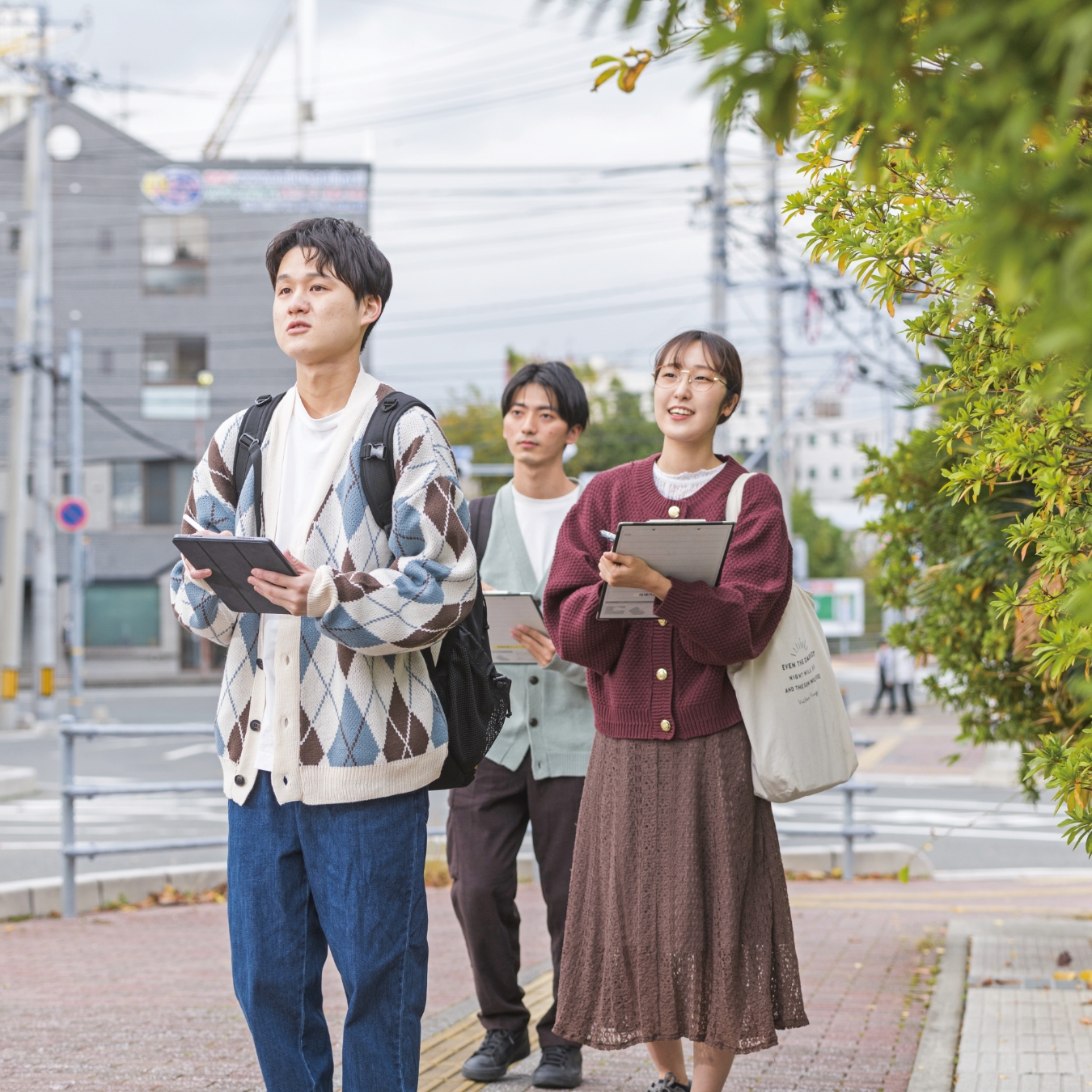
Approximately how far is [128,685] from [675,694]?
3533cm

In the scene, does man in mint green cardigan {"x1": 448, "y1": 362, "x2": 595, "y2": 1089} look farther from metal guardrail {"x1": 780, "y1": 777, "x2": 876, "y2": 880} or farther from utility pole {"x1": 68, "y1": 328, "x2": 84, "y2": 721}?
utility pole {"x1": 68, "y1": 328, "x2": 84, "y2": 721}

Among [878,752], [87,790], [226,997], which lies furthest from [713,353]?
[878,752]

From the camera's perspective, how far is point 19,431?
21.9 m

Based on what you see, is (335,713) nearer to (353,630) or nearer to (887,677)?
(353,630)

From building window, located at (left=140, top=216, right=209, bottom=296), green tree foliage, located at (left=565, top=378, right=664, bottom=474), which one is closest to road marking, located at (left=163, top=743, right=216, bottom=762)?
building window, located at (left=140, top=216, right=209, bottom=296)

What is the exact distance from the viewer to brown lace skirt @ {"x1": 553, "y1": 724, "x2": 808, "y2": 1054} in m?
3.39

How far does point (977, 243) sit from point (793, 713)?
250 centimetres

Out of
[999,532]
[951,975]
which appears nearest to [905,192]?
[999,532]

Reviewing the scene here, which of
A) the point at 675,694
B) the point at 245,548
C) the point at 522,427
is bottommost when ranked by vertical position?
the point at 675,694

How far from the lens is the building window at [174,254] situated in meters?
38.9

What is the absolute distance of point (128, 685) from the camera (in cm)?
3675

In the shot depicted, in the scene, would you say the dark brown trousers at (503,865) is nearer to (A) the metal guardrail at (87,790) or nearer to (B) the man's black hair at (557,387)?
(B) the man's black hair at (557,387)

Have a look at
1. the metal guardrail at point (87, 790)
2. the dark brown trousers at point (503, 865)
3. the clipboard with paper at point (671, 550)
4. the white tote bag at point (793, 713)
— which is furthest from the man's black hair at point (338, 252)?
the metal guardrail at point (87, 790)

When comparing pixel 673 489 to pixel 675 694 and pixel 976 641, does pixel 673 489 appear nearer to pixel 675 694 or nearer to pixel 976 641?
pixel 675 694
